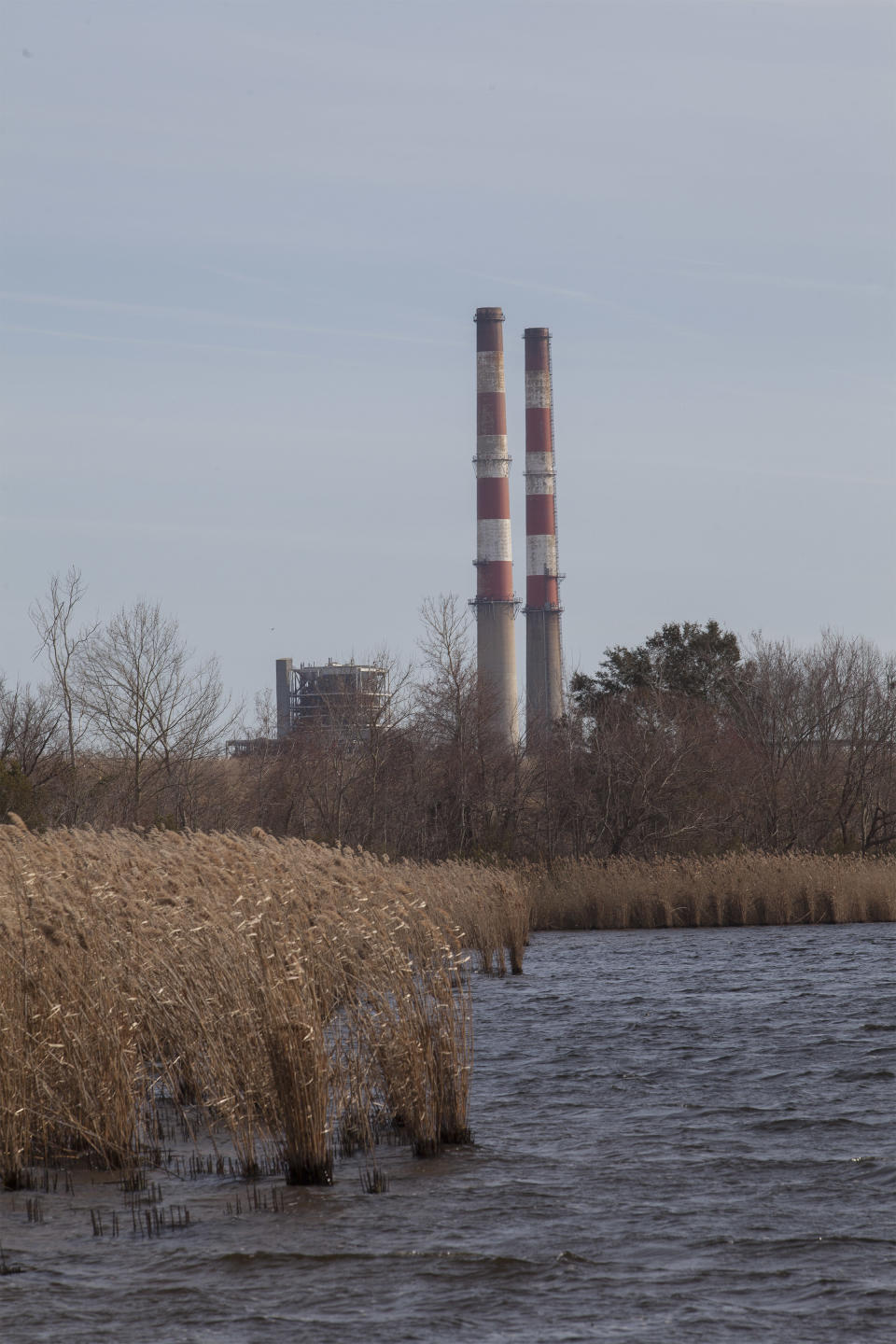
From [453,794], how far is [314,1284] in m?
34.8

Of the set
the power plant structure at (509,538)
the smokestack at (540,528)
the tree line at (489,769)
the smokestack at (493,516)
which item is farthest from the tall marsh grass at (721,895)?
the smokestack at (540,528)

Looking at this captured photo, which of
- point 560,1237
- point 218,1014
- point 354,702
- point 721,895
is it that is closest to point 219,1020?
point 218,1014

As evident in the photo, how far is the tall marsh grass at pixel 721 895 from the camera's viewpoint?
29.9 metres

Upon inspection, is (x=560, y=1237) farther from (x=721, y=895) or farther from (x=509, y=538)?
(x=509, y=538)

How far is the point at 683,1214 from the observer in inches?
340

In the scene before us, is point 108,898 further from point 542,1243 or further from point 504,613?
point 504,613

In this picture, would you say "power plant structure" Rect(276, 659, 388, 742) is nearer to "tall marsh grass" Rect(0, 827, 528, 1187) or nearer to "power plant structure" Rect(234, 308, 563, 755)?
"power plant structure" Rect(234, 308, 563, 755)

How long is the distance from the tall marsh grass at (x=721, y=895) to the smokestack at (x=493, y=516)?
2902 centimetres

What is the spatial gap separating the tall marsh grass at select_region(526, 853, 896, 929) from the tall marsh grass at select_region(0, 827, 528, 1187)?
19.4 meters

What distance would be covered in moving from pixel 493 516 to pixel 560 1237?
181ft

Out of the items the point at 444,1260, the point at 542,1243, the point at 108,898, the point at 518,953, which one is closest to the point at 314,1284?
the point at 444,1260

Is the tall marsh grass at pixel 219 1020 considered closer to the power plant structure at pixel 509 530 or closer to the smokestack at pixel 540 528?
the power plant structure at pixel 509 530

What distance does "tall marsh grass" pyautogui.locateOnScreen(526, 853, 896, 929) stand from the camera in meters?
29.9

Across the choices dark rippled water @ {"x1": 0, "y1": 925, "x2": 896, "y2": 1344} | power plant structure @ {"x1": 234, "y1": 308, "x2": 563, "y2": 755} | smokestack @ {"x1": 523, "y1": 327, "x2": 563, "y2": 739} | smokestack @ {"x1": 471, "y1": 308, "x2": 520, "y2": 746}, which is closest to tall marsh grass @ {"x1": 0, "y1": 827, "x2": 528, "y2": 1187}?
dark rippled water @ {"x1": 0, "y1": 925, "x2": 896, "y2": 1344}
